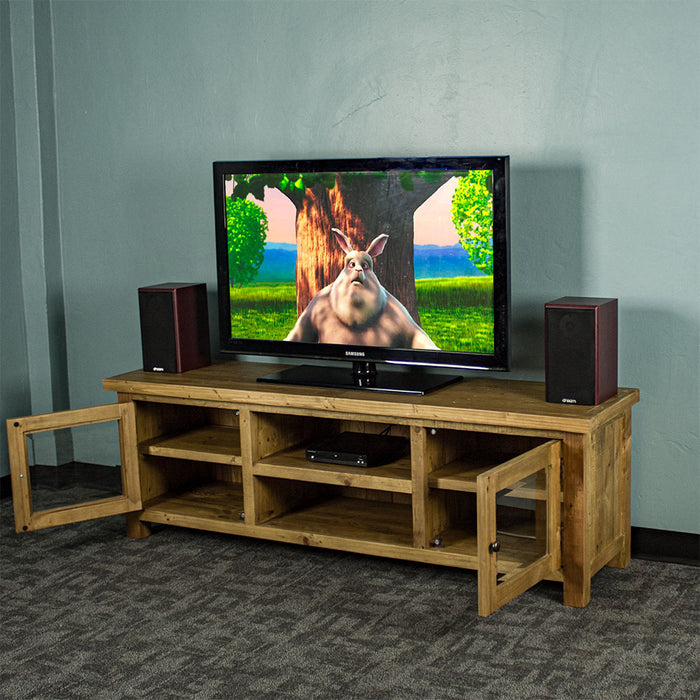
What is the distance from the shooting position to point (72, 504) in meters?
3.44

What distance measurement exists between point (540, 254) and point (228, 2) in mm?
1542

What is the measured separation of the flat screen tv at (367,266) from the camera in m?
3.09

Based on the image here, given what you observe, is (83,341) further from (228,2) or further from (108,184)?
(228,2)

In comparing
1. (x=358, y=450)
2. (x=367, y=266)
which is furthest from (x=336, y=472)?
(x=367, y=266)

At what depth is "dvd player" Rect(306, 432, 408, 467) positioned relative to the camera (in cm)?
319

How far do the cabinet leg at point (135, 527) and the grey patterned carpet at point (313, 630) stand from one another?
0.42ft

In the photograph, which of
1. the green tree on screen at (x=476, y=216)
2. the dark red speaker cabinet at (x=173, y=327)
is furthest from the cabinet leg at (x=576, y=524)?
the dark red speaker cabinet at (x=173, y=327)

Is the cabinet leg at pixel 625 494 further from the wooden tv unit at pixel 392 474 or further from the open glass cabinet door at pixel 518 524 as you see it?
the open glass cabinet door at pixel 518 524

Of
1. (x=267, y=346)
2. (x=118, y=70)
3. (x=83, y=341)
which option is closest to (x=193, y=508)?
(x=267, y=346)

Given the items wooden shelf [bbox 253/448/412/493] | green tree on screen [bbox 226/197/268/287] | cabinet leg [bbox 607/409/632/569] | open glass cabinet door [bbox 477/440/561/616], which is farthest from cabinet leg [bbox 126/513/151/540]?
cabinet leg [bbox 607/409/632/569]

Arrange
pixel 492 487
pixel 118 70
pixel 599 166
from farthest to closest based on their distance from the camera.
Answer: pixel 118 70, pixel 599 166, pixel 492 487

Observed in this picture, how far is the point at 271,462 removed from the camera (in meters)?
3.29

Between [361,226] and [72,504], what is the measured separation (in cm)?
141

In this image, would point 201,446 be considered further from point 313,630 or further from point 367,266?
point 313,630
